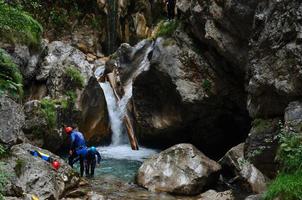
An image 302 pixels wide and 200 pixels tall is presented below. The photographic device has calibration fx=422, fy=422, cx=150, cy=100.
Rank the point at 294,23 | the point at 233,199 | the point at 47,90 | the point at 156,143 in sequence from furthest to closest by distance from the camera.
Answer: the point at 156,143 < the point at 47,90 < the point at 233,199 < the point at 294,23

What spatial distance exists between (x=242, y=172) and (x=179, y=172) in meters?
1.87

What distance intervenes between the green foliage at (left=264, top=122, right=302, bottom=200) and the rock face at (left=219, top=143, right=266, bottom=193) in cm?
203

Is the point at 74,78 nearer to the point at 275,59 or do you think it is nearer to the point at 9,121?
the point at 9,121

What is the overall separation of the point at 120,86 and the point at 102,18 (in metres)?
10.8

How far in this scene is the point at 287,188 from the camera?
26.2 feet

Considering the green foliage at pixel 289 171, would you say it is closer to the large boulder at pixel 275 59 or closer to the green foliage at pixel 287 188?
the green foliage at pixel 287 188

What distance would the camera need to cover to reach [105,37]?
104 feet

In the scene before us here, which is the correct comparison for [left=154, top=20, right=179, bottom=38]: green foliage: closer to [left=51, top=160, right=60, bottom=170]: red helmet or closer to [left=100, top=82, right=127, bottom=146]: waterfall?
[left=100, top=82, right=127, bottom=146]: waterfall

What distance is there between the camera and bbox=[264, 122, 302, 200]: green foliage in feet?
26.0

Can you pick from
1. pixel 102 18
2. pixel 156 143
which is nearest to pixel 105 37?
pixel 102 18

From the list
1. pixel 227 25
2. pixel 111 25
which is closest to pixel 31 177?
pixel 227 25

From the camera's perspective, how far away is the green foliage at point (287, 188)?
7852mm

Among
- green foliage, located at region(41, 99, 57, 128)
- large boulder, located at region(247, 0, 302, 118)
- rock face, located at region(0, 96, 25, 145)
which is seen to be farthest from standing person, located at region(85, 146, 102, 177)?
large boulder, located at region(247, 0, 302, 118)

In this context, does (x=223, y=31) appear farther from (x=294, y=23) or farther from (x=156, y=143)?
(x=156, y=143)
